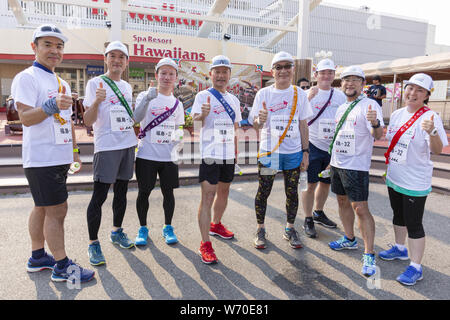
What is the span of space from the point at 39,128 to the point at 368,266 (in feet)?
10.6

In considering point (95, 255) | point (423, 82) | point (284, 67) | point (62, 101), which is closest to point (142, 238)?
point (95, 255)

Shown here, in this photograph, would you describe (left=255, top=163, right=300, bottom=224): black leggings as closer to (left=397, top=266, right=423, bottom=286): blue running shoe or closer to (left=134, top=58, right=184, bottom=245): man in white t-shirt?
(left=134, top=58, right=184, bottom=245): man in white t-shirt

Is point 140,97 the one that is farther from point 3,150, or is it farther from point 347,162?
point 3,150

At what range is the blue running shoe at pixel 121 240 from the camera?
10.9 feet

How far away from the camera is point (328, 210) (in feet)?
15.5

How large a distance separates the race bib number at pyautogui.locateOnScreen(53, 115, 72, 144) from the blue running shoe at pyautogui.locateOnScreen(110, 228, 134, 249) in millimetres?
1275

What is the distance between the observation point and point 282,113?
10.9 feet

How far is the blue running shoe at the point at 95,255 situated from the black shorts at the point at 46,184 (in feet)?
2.26

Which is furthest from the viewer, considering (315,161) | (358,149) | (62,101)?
(315,161)

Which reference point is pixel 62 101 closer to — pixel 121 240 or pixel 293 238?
pixel 121 240

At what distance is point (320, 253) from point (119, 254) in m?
2.20

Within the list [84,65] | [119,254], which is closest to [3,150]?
[119,254]

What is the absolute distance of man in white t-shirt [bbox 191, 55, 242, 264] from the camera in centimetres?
310

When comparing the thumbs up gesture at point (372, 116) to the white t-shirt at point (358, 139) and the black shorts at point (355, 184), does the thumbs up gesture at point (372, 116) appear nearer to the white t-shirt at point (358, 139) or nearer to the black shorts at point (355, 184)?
the white t-shirt at point (358, 139)
